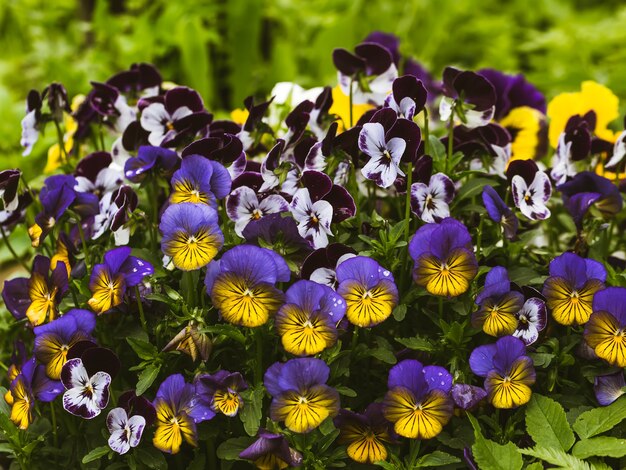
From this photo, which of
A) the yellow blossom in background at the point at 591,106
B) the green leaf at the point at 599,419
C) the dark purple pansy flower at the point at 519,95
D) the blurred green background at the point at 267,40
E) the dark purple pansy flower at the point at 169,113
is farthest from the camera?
the blurred green background at the point at 267,40

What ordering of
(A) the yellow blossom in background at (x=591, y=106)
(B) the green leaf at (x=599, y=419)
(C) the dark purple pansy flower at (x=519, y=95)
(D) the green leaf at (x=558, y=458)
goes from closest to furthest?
1. (D) the green leaf at (x=558, y=458)
2. (B) the green leaf at (x=599, y=419)
3. (A) the yellow blossom in background at (x=591, y=106)
4. (C) the dark purple pansy flower at (x=519, y=95)

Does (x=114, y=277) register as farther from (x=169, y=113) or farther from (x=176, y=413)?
(x=169, y=113)

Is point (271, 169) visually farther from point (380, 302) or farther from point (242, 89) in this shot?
point (242, 89)

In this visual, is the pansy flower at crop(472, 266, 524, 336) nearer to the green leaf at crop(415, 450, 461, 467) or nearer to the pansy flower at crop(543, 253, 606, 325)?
the pansy flower at crop(543, 253, 606, 325)

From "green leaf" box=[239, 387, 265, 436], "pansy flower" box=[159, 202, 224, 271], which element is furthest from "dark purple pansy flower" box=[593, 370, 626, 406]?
"pansy flower" box=[159, 202, 224, 271]

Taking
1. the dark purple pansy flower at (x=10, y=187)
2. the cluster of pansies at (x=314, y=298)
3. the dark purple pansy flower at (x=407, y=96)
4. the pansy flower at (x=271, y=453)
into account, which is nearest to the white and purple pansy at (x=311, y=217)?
the cluster of pansies at (x=314, y=298)

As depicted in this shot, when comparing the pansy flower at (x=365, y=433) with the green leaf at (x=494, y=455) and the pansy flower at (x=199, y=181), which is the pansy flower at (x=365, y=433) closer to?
the green leaf at (x=494, y=455)

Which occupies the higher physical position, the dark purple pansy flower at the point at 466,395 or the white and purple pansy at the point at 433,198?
the white and purple pansy at the point at 433,198

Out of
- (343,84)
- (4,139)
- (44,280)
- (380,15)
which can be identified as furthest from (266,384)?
(380,15)
